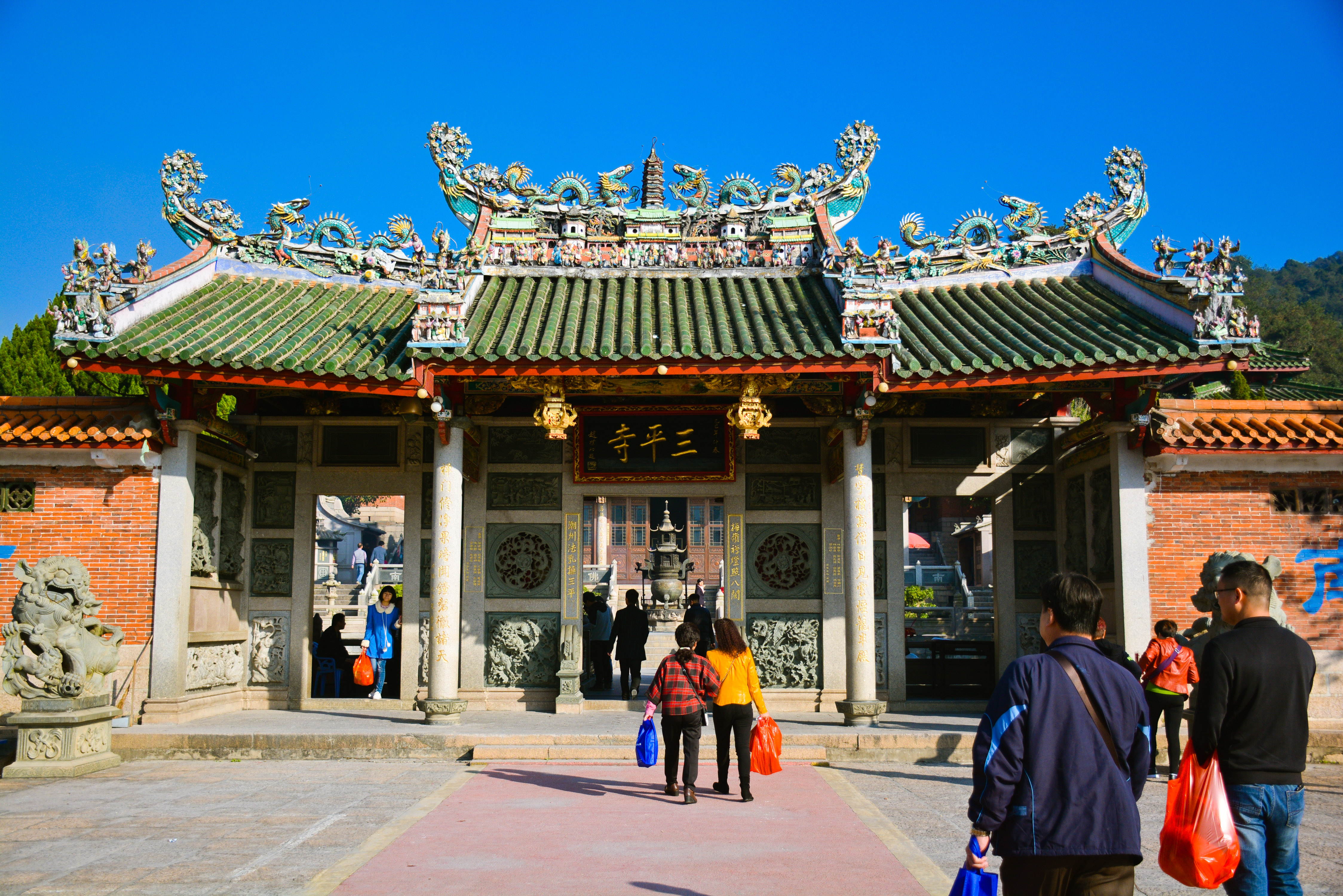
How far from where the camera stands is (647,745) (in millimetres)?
7672

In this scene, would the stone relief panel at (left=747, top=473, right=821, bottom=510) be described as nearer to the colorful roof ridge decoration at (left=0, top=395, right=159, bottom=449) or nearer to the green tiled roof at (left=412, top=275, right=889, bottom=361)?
the green tiled roof at (left=412, top=275, right=889, bottom=361)

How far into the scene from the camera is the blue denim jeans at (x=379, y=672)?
40.7 feet

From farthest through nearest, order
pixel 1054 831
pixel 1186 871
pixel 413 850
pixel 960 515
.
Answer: pixel 960 515, pixel 413 850, pixel 1186 871, pixel 1054 831

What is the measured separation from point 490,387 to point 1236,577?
8.84 m

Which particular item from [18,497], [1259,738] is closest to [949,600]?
[18,497]

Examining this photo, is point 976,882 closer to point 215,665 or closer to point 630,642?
point 630,642

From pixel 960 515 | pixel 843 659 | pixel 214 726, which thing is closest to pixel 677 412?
pixel 843 659

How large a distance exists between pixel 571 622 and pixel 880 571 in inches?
156

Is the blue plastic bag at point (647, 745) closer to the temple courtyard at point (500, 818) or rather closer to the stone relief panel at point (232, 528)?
the temple courtyard at point (500, 818)

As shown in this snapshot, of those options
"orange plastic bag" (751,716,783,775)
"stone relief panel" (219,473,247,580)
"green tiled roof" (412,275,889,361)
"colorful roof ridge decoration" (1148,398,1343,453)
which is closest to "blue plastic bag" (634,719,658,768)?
"orange plastic bag" (751,716,783,775)

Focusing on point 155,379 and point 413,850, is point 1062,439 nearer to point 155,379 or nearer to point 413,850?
point 413,850

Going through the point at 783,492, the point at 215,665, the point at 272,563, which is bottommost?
the point at 215,665

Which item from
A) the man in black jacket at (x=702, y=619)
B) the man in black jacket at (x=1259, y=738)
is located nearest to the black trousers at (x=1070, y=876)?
the man in black jacket at (x=1259, y=738)

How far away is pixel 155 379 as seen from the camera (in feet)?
35.1
